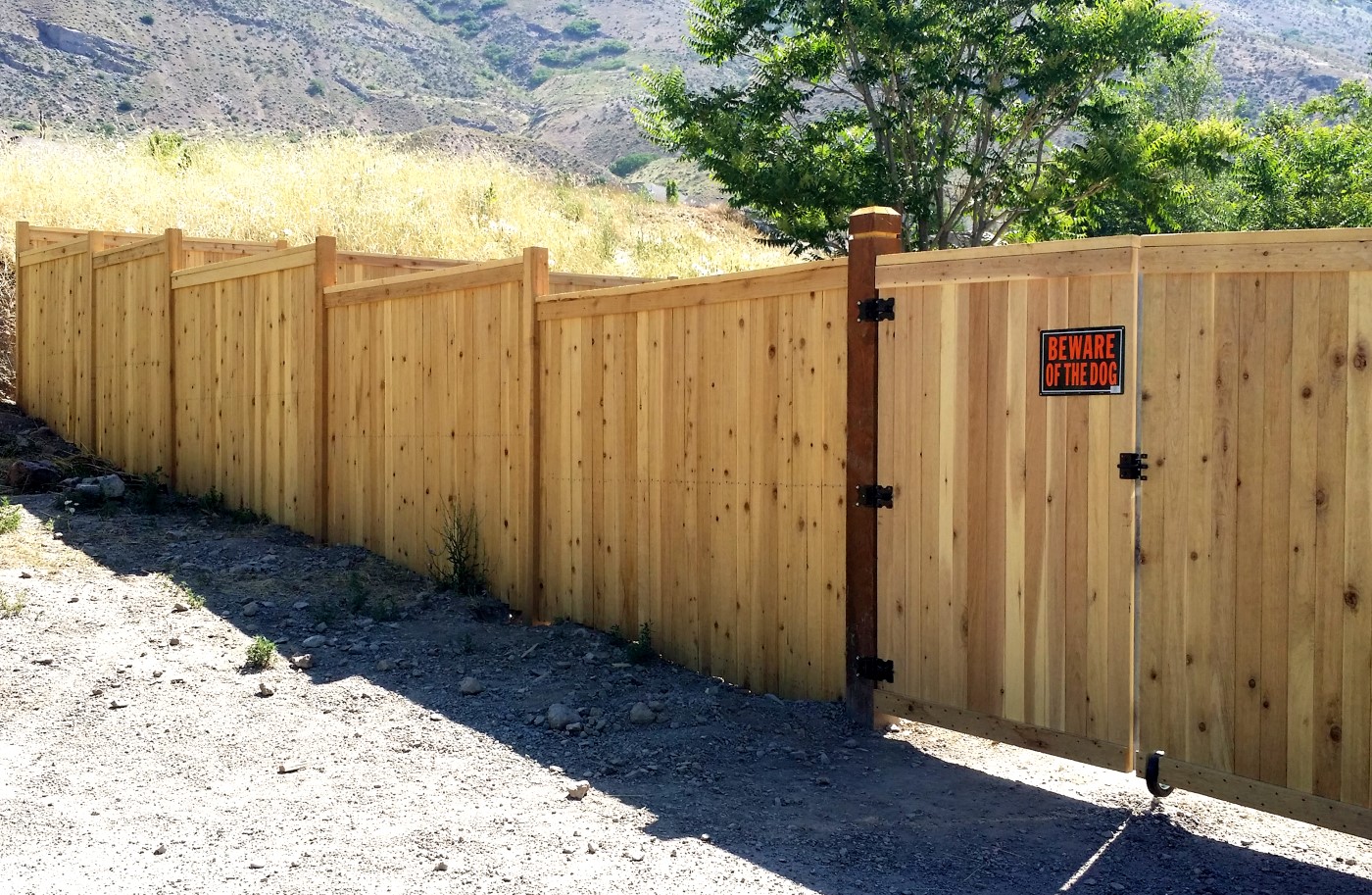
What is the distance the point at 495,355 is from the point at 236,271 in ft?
10.9

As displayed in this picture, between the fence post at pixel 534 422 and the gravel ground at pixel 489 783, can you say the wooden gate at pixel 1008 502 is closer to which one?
the gravel ground at pixel 489 783

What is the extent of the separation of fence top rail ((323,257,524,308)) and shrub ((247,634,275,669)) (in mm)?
2443

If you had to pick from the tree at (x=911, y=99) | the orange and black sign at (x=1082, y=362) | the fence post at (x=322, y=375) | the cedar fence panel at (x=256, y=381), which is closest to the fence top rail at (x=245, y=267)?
the cedar fence panel at (x=256, y=381)

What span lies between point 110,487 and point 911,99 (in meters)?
9.55

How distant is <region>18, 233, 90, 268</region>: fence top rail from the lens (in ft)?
38.8

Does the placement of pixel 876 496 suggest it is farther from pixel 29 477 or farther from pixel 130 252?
pixel 130 252

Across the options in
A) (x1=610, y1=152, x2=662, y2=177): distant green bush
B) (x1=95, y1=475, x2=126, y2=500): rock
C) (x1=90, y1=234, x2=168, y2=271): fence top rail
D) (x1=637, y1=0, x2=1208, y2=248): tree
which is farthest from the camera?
(x1=610, y1=152, x2=662, y2=177): distant green bush

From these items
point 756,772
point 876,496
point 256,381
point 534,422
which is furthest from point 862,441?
point 256,381

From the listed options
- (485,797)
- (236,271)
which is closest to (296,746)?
(485,797)

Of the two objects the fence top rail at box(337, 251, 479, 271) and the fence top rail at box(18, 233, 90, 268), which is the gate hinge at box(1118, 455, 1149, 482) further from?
the fence top rail at box(18, 233, 90, 268)

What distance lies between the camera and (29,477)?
1012 cm

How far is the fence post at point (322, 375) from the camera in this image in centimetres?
913

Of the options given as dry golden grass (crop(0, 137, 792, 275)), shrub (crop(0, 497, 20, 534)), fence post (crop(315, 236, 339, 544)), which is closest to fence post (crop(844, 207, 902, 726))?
fence post (crop(315, 236, 339, 544))

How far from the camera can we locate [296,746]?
543 cm
